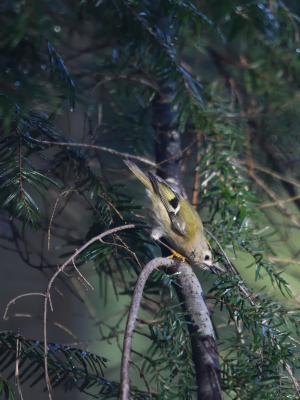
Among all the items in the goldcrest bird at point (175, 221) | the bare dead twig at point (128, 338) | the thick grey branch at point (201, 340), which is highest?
the bare dead twig at point (128, 338)

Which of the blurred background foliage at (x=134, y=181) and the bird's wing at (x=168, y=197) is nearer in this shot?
the blurred background foliage at (x=134, y=181)

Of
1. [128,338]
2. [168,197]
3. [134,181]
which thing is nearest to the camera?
[128,338]

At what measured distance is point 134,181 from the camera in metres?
0.92

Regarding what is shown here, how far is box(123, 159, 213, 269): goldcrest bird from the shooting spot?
27.8 inches

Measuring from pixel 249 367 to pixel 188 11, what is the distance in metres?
0.58

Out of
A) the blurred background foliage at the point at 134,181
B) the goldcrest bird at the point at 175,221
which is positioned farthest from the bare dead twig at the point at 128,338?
the goldcrest bird at the point at 175,221

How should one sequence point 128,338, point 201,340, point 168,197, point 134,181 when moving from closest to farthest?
1. point 128,338
2. point 201,340
3. point 168,197
4. point 134,181

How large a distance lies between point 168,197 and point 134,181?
0.56 ft

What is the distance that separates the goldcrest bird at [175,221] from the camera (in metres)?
0.71

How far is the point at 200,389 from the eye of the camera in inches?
16.2

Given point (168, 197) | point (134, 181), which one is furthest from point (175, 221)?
point (134, 181)

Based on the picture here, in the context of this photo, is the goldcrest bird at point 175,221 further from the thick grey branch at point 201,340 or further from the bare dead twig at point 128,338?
the bare dead twig at point 128,338

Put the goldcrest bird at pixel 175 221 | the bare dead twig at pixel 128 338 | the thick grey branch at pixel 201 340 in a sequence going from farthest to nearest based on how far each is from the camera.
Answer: the goldcrest bird at pixel 175 221 → the thick grey branch at pixel 201 340 → the bare dead twig at pixel 128 338

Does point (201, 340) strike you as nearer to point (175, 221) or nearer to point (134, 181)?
point (175, 221)
